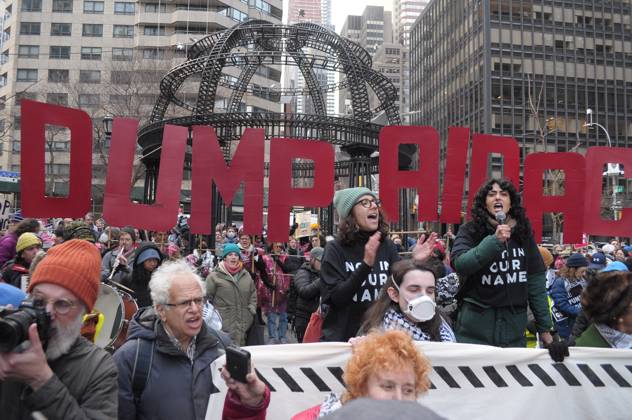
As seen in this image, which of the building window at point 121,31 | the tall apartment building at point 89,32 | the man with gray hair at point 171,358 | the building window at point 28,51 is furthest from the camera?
the building window at point 121,31

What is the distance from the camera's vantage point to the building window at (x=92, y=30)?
5091 centimetres

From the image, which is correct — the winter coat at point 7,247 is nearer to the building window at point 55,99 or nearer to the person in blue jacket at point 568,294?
the person in blue jacket at point 568,294

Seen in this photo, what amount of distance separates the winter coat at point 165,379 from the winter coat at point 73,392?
1.31 feet

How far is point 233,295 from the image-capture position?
245 inches

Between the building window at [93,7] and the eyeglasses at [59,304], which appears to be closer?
the eyeglasses at [59,304]

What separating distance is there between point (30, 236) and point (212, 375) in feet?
13.5

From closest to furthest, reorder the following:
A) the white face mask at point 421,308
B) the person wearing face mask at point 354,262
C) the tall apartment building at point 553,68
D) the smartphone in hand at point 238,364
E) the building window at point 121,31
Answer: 1. the smartphone in hand at point 238,364
2. the white face mask at point 421,308
3. the person wearing face mask at point 354,262
4. the building window at point 121,31
5. the tall apartment building at point 553,68

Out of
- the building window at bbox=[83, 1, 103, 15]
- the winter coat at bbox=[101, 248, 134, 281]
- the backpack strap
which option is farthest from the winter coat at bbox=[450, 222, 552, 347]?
the building window at bbox=[83, 1, 103, 15]

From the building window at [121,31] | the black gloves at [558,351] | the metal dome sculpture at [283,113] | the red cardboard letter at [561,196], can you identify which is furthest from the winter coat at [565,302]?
the building window at [121,31]

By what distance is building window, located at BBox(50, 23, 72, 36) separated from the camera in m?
50.7

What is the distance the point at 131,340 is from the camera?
2.46 m

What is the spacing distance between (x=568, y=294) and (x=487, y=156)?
7.82 feet

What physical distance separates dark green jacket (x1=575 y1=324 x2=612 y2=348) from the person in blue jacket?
294 centimetres

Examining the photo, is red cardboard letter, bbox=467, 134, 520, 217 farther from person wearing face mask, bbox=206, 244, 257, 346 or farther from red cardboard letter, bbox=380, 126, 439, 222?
person wearing face mask, bbox=206, 244, 257, 346
